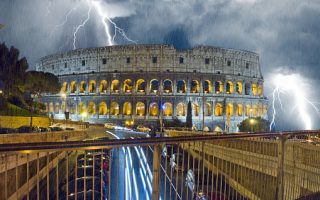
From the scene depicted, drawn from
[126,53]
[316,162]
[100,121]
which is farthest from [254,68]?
[316,162]

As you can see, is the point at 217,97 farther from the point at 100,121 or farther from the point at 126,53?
the point at 100,121

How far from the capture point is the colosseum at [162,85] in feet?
197

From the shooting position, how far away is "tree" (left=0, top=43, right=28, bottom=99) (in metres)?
32.7

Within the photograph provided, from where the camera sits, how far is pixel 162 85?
60.2 meters

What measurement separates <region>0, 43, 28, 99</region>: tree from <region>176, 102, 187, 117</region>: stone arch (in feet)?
108

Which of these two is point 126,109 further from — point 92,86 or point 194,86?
point 194,86

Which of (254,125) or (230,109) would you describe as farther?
(230,109)

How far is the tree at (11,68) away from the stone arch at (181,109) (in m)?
32.8

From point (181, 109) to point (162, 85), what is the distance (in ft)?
20.7

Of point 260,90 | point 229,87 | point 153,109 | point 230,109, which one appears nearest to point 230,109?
point 230,109

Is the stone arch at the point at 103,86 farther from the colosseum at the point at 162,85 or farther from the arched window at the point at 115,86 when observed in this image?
the arched window at the point at 115,86

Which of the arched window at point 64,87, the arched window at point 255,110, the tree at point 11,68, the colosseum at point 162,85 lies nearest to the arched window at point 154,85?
the colosseum at point 162,85

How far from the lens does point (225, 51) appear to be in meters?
62.4

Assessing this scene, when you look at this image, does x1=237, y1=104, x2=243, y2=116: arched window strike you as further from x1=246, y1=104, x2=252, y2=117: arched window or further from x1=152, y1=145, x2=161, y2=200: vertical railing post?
x1=152, y1=145, x2=161, y2=200: vertical railing post
